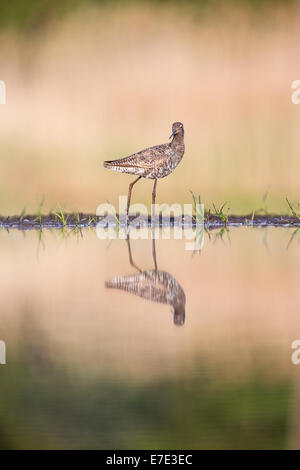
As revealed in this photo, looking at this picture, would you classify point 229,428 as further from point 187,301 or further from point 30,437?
point 187,301

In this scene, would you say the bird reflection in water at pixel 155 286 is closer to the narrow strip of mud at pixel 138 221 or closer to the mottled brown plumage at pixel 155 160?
the mottled brown plumage at pixel 155 160

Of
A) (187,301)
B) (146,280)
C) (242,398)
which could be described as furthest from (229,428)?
(146,280)

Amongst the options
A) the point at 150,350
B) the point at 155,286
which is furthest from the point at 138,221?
the point at 150,350

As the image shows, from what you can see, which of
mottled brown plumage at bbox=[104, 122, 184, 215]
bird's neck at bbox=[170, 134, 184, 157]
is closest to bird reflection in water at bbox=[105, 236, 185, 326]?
mottled brown plumage at bbox=[104, 122, 184, 215]

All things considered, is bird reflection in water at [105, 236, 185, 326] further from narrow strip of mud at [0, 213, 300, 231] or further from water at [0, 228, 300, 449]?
narrow strip of mud at [0, 213, 300, 231]

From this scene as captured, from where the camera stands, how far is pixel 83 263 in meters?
4.73

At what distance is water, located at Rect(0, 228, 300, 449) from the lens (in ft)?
6.73

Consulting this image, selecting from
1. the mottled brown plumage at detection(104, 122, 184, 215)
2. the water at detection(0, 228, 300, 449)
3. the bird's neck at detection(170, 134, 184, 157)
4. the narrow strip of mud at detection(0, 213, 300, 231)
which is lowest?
the water at detection(0, 228, 300, 449)

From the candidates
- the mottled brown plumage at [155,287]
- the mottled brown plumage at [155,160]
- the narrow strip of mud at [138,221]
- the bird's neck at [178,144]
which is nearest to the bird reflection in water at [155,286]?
the mottled brown plumage at [155,287]

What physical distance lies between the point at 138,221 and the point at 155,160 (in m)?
0.60

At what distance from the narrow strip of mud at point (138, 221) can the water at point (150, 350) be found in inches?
76.4

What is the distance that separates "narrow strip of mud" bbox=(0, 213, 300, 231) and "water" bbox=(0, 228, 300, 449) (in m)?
→ 1.94

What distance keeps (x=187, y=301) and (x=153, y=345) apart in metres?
0.78

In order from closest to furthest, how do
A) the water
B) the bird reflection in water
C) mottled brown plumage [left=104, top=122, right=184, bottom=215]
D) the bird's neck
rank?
the water < the bird reflection in water < mottled brown plumage [left=104, top=122, right=184, bottom=215] < the bird's neck
